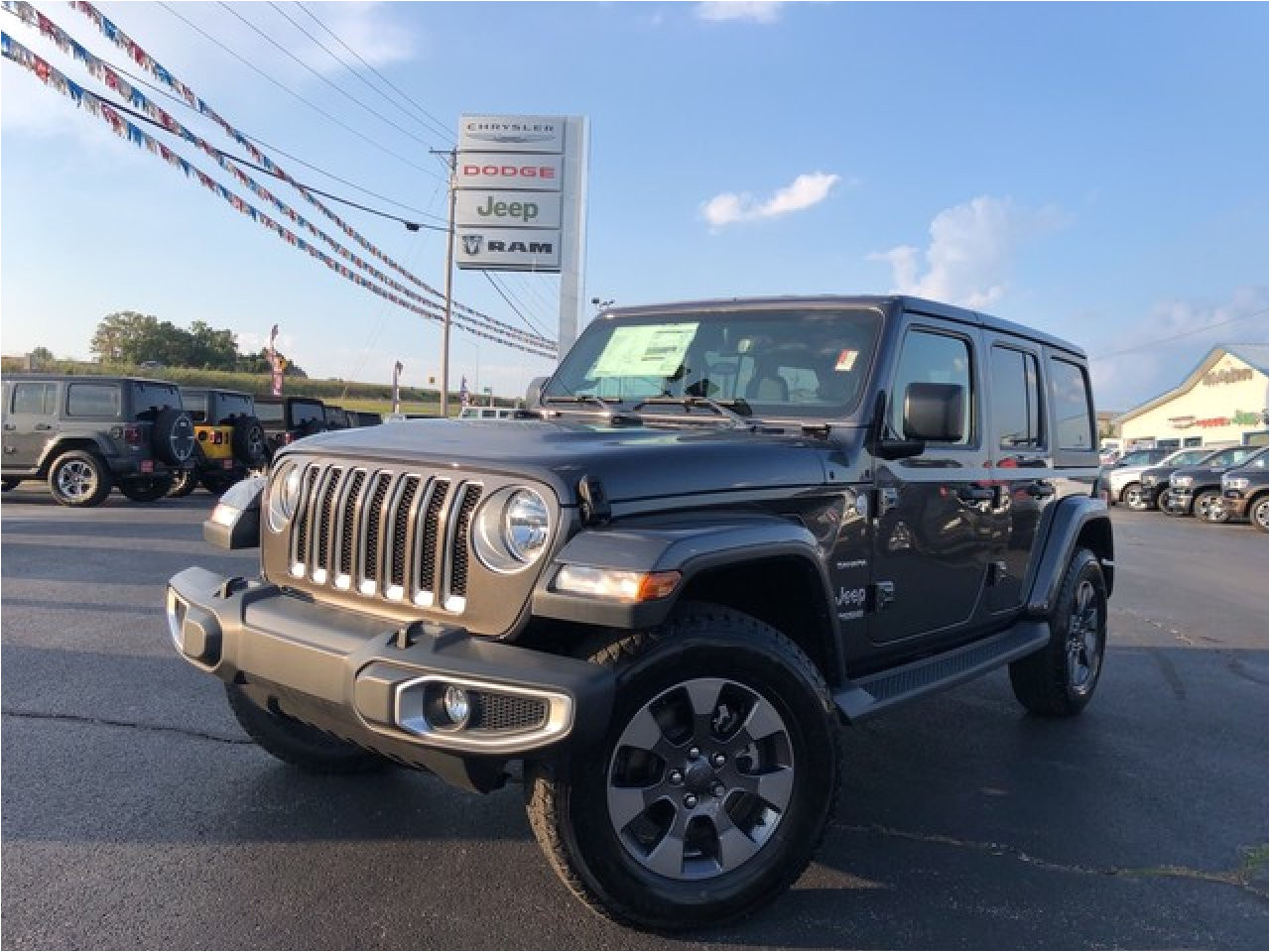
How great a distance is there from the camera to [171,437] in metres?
13.2

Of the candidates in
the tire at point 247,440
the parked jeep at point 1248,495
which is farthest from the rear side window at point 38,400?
the parked jeep at point 1248,495

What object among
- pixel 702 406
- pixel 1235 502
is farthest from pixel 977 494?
pixel 1235 502

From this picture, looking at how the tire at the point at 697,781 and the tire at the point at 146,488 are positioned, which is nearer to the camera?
the tire at the point at 697,781

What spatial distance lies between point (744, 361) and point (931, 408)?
0.83m

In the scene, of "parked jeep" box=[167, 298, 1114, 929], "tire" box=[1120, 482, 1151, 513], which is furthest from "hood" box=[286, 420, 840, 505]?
"tire" box=[1120, 482, 1151, 513]

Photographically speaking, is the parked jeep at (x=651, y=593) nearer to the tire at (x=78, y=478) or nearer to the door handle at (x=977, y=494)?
the door handle at (x=977, y=494)

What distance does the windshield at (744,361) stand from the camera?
351cm

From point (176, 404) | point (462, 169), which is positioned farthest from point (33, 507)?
point (462, 169)

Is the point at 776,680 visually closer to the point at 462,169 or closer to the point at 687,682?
the point at 687,682

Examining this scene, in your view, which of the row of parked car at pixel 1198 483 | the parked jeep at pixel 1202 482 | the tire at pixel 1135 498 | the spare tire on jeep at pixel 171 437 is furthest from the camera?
the tire at pixel 1135 498

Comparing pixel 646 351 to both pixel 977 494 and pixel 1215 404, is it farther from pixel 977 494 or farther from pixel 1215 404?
pixel 1215 404

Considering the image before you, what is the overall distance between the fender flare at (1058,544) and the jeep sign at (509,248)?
76.0ft

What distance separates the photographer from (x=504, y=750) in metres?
2.26

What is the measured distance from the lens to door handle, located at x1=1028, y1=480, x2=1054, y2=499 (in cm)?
443
